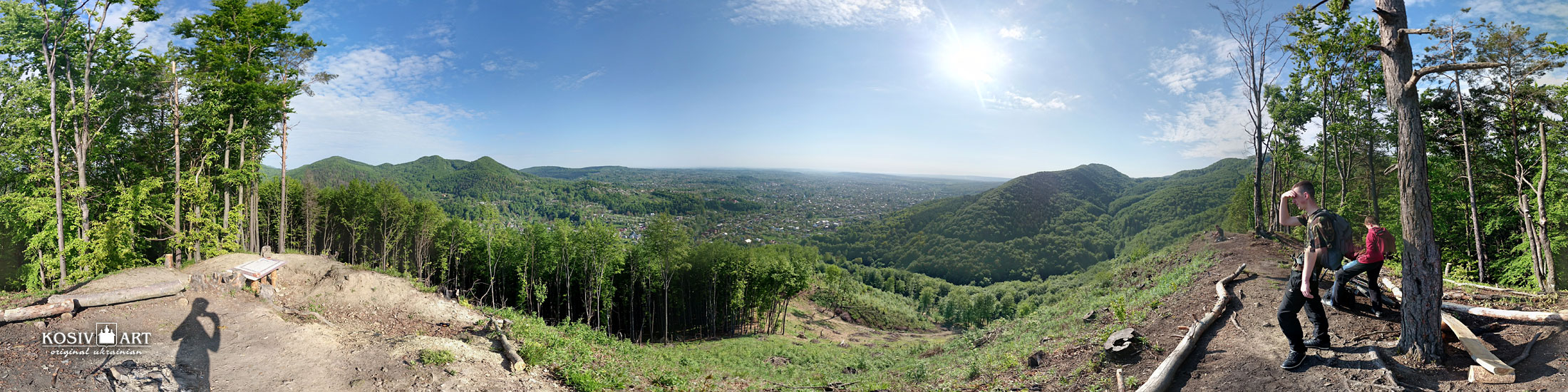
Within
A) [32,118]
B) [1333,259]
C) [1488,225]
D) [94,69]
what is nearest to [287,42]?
[94,69]

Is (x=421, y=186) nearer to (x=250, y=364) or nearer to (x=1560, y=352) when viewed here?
(x=250, y=364)

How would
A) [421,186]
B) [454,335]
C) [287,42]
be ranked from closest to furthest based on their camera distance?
[454,335] → [287,42] → [421,186]

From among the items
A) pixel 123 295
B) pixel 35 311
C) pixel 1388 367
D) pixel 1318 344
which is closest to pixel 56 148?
pixel 123 295

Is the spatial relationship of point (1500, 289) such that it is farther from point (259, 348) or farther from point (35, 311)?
point (35, 311)

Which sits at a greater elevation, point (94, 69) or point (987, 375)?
point (94, 69)

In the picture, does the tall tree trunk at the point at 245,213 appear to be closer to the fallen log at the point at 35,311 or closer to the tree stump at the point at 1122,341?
the fallen log at the point at 35,311

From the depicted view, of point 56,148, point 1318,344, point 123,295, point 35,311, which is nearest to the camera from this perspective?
point 1318,344
